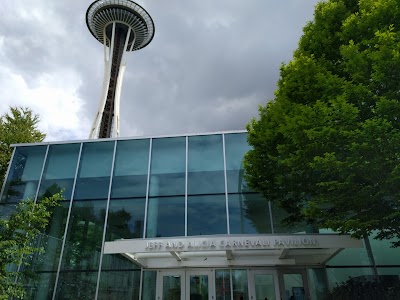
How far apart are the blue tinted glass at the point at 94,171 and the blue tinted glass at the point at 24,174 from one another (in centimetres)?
213

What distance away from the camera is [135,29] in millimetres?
49688

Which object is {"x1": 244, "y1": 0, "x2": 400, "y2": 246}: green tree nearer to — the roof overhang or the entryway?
the roof overhang

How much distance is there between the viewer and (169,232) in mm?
12531

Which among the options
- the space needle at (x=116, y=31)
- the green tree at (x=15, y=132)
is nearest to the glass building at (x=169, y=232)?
the green tree at (x=15, y=132)

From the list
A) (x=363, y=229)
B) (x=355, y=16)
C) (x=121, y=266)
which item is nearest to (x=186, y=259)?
(x=121, y=266)

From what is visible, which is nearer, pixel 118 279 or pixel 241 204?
pixel 118 279

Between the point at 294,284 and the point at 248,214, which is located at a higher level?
the point at 248,214

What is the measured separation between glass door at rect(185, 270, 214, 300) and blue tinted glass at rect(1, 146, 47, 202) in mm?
8007

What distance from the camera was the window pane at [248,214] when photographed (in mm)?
12188

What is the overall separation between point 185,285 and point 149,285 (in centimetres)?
136

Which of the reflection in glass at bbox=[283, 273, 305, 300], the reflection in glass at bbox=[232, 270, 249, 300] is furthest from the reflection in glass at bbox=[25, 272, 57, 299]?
the reflection in glass at bbox=[283, 273, 305, 300]

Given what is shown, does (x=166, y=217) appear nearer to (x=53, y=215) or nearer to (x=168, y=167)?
(x=168, y=167)

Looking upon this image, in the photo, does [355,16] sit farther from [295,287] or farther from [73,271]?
[73,271]

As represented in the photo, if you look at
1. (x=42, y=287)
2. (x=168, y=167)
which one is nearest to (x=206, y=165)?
(x=168, y=167)
